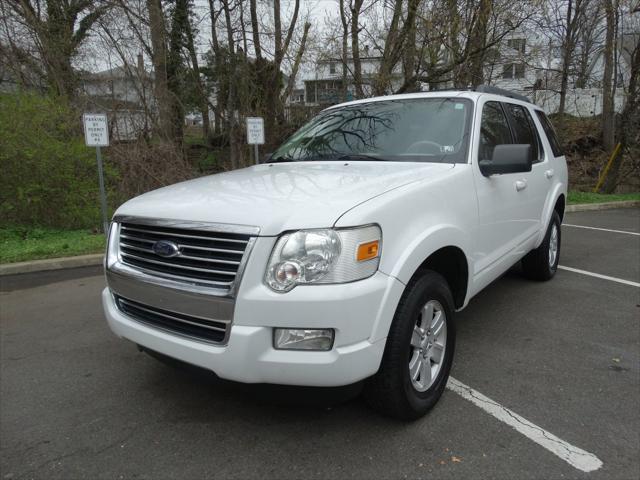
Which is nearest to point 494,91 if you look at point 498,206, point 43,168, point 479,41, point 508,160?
point 498,206

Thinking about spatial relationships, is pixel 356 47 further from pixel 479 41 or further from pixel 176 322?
pixel 176 322

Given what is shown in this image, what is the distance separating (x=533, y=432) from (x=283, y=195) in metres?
1.81

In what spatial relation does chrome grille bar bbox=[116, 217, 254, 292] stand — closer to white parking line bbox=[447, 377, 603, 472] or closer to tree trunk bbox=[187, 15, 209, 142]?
white parking line bbox=[447, 377, 603, 472]

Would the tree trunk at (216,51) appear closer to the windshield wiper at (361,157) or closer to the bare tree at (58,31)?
the bare tree at (58,31)

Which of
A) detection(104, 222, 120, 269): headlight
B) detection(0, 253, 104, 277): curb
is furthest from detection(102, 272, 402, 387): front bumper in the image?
detection(0, 253, 104, 277): curb

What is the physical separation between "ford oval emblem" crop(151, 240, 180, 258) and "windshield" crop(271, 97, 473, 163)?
61.1 inches

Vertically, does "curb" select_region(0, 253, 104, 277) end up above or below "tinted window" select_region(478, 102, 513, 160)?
below

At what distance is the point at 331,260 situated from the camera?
2.15 m

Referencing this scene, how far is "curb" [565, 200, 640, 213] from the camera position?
38.5 ft

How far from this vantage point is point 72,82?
12.4 metres

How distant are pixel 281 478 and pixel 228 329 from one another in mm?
749

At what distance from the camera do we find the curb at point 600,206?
11.8 meters

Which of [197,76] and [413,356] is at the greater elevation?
[197,76]

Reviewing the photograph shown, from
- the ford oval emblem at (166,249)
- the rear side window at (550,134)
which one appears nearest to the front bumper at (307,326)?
the ford oval emblem at (166,249)
